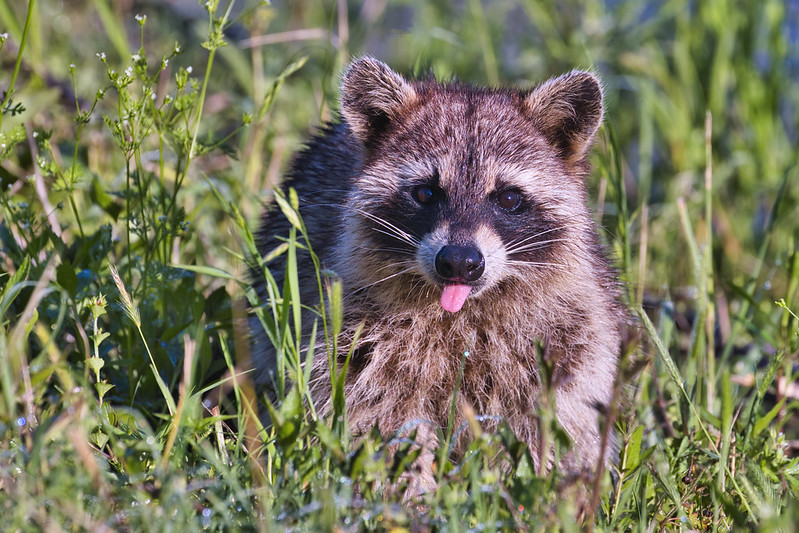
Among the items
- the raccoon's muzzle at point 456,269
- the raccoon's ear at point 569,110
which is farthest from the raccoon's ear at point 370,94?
the raccoon's muzzle at point 456,269

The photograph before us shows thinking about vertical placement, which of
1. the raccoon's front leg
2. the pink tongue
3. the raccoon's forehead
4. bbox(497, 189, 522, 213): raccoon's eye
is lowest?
the raccoon's front leg

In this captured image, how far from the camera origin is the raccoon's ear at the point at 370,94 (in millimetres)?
3602

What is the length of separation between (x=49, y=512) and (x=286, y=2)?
21.3 feet

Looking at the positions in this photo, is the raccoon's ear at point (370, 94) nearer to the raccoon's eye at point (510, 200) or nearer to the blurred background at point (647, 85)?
the raccoon's eye at point (510, 200)

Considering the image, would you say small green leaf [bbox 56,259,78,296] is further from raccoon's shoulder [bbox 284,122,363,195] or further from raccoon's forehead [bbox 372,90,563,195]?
raccoon's forehead [bbox 372,90,563,195]

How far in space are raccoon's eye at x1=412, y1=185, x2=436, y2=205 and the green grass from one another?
1.88 feet

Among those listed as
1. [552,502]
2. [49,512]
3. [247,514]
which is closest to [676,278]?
[552,502]

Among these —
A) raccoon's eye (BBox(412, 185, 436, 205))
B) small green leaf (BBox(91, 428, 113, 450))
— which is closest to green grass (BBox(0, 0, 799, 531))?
small green leaf (BBox(91, 428, 113, 450))

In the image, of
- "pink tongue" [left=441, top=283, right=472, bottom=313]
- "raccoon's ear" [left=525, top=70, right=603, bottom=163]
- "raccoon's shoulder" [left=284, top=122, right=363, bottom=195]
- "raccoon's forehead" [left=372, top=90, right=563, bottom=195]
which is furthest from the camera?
"raccoon's shoulder" [left=284, top=122, right=363, bottom=195]

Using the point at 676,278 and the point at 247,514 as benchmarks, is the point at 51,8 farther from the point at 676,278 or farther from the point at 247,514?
the point at 247,514

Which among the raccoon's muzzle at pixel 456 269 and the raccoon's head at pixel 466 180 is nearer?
the raccoon's muzzle at pixel 456 269

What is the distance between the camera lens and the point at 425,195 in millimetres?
3441

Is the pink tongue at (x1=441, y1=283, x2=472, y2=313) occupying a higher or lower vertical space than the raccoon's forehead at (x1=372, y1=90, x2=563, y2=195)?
lower

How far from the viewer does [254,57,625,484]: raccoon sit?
3295mm
